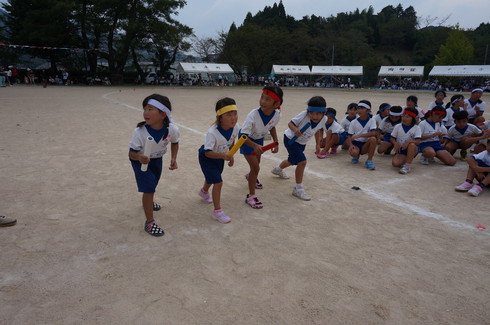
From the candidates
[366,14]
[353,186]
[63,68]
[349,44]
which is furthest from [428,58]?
[353,186]

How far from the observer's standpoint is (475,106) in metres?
8.47

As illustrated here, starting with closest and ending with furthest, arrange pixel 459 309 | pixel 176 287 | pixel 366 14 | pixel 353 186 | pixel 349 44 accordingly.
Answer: pixel 459 309
pixel 176 287
pixel 353 186
pixel 349 44
pixel 366 14

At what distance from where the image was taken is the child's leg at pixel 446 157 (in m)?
6.41

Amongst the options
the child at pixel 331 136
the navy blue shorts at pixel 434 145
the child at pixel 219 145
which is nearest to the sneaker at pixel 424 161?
the navy blue shorts at pixel 434 145

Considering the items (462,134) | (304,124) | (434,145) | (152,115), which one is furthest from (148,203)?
(462,134)

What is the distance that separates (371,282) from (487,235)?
6.14 ft

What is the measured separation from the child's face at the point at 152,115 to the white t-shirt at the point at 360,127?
4.68m

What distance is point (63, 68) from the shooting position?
46.6 metres

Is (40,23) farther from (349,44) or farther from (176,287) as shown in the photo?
(349,44)

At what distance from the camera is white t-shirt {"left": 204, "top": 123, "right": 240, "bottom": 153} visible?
11.8 ft

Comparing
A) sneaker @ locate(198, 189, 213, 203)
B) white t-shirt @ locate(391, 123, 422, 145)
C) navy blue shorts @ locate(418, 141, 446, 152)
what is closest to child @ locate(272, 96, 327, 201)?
sneaker @ locate(198, 189, 213, 203)

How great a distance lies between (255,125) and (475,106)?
7441 millimetres

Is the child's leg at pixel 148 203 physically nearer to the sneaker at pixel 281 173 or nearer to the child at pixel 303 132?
the child at pixel 303 132

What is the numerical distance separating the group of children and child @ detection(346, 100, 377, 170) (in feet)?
0.06
